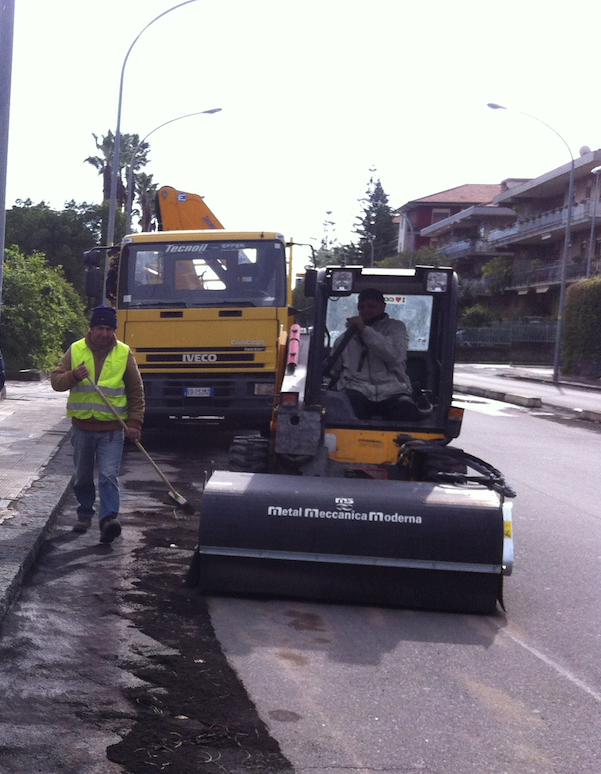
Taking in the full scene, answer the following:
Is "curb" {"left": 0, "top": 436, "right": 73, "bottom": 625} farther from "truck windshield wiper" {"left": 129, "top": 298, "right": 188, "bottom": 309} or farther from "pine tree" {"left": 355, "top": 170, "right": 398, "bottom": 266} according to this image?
"pine tree" {"left": 355, "top": 170, "right": 398, "bottom": 266}

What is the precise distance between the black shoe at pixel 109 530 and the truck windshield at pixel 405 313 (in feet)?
7.45

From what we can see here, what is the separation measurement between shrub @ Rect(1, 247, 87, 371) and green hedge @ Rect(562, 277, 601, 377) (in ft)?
81.9

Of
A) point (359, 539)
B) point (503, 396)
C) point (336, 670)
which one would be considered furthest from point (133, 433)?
point (503, 396)

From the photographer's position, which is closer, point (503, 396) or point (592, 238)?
point (503, 396)

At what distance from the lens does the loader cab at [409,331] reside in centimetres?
793

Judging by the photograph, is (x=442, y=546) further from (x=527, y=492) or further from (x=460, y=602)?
(x=527, y=492)

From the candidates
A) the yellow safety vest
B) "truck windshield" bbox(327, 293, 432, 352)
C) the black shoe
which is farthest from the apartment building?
the black shoe

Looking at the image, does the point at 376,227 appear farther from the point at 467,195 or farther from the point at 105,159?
the point at 105,159

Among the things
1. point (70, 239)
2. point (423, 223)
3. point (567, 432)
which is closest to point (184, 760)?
point (567, 432)

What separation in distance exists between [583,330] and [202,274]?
35127mm

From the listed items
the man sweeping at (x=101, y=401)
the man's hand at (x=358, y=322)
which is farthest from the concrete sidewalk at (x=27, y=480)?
the man's hand at (x=358, y=322)

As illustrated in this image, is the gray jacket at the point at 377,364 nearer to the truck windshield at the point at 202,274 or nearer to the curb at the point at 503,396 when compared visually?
the truck windshield at the point at 202,274

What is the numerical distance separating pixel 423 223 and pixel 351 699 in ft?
319

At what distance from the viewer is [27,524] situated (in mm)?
7691
